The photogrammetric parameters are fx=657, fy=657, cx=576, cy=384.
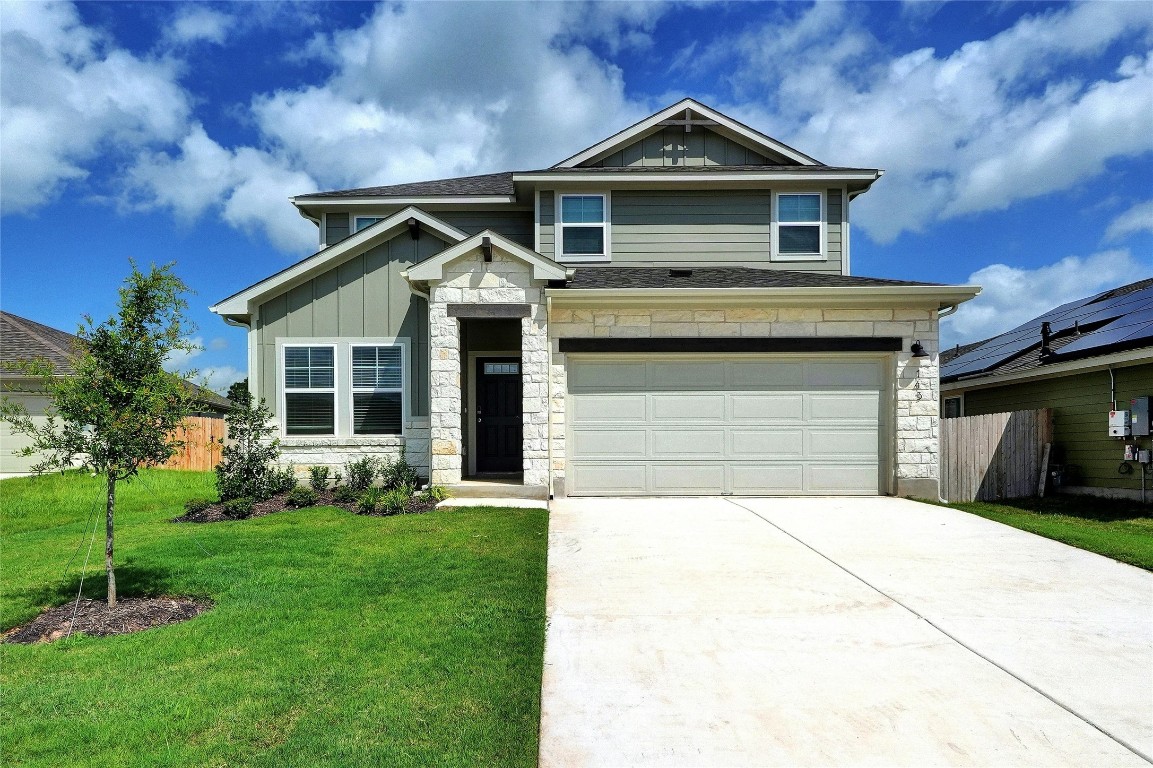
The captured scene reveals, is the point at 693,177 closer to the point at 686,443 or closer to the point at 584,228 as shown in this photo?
the point at 584,228

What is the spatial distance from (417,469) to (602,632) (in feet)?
24.3

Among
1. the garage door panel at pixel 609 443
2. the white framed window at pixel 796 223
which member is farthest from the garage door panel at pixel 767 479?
the white framed window at pixel 796 223

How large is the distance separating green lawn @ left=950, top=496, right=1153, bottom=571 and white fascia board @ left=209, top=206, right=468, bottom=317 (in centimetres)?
968

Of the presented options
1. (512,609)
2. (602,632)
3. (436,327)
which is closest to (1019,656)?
(602,632)

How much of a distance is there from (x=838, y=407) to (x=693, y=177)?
5335mm

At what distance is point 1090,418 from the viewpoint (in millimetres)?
11477

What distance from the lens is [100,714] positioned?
11.5 ft

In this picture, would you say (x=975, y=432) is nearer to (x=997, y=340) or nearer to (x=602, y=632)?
(x=997, y=340)

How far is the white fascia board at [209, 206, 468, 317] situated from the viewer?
37.3 ft

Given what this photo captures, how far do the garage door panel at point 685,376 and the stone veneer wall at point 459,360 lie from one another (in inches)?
72.7

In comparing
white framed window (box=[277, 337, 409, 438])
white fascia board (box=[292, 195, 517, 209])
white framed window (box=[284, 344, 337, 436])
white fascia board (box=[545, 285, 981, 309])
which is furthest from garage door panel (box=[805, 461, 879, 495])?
white framed window (box=[284, 344, 337, 436])

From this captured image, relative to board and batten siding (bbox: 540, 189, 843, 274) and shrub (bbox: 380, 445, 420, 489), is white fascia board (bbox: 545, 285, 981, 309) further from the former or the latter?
shrub (bbox: 380, 445, 420, 489)

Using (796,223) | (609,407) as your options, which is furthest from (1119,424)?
(609,407)

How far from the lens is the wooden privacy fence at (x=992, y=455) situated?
438 inches
